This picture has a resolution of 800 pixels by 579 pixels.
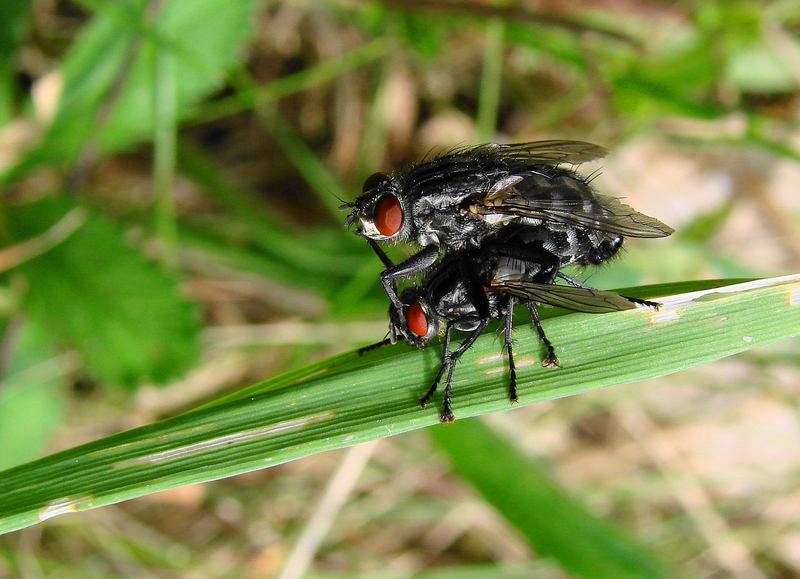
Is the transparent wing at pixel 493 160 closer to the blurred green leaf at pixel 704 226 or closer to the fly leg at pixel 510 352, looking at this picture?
the fly leg at pixel 510 352

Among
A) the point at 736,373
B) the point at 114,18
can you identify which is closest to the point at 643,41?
the point at 736,373

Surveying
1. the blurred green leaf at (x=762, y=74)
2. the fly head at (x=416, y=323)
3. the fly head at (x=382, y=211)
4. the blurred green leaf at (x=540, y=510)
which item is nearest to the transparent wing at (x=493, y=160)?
the fly head at (x=382, y=211)

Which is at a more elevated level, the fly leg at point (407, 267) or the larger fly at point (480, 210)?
the larger fly at point (480, 210)

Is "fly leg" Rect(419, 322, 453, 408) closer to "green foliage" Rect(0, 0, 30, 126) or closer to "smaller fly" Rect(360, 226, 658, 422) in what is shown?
"smaller fly" Rect(360, 226, 658, 422)

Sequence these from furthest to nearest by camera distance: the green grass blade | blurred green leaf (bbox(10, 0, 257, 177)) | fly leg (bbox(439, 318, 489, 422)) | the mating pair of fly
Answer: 1. blurred green leaf (bbox(10, 0, 257, 177))
2. the mating pair of fly
3. fly leg (bbox(439, 318, 489, 422))
4. the green grass blade

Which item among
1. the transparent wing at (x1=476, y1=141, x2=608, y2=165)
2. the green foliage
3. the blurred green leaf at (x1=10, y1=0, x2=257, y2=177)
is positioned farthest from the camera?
the blurred green leaf at (x1=10, y1=0, x2=257, y2=177)

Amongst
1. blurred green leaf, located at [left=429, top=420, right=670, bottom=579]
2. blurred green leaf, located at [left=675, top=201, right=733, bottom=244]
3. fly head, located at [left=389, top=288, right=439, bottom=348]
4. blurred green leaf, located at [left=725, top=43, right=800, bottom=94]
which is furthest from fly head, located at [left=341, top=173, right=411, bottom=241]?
blurred green leaf, located at [left=725, top=43, right=800, bottom=94]

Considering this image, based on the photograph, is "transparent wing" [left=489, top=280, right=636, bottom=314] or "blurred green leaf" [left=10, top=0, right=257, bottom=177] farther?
"blurred green leaf" [left=10, top=0, right=257, bottom=177]
